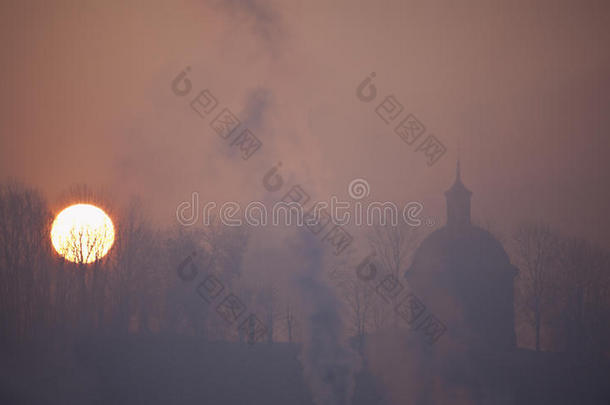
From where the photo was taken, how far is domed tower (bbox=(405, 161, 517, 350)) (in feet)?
164

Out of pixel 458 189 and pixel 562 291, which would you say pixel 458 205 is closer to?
pixel 458 189

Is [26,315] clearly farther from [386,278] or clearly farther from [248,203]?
[386,278]

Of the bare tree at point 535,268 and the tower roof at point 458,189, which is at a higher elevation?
the tower roof at point 458,189

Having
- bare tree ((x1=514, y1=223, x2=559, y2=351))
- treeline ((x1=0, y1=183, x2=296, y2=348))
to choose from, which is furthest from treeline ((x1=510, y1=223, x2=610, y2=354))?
treeline ((x1=0, y1=183, x2=296, y2=348))

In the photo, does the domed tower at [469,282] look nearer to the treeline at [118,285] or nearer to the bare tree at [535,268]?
the bare tree at [535,268]

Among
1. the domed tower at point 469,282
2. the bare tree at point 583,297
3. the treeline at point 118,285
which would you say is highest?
the treeline at point 118,285

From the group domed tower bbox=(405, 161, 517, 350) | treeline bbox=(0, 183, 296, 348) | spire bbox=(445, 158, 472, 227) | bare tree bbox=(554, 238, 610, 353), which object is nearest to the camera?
treeline bbox=(0, 183, 296, 348)

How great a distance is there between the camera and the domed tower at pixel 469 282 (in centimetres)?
5003

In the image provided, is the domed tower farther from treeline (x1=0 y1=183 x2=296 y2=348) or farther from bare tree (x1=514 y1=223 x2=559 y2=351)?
treeline (x1=0 y1=183 x2=296 y2=348)

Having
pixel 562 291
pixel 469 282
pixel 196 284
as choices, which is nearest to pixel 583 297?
pixel 562 291

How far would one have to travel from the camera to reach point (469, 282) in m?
50.7

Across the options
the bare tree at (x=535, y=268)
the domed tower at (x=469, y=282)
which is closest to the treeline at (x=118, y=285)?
the domed tower at (x=469, y=282)

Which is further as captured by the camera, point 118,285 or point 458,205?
point 458,205

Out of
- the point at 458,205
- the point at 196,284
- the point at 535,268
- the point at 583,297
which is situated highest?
the point at 196,284
